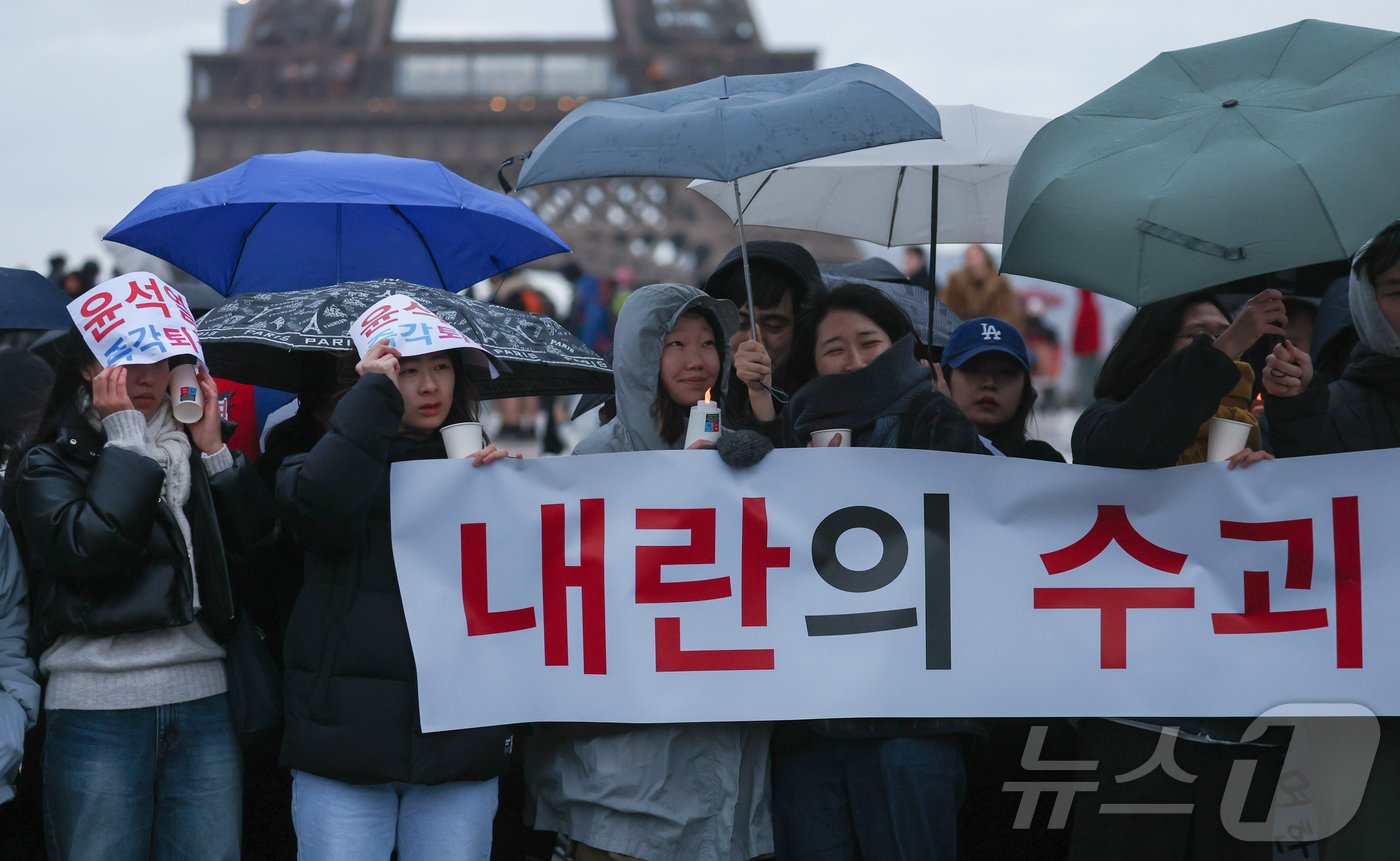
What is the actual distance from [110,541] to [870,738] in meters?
2.08

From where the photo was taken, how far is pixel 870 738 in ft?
14.0

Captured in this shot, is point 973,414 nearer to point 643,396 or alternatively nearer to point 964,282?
point 643,396

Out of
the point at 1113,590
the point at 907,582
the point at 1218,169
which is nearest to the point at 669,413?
the point at 907,582

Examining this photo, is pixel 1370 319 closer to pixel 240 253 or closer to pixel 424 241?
pixel 424 241

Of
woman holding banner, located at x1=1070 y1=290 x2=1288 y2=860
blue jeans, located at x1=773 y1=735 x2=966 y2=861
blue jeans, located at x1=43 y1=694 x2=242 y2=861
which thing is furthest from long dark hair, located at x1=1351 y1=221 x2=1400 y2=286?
blue jeans, located at x1=43 y1=694 x2=242 y2=861

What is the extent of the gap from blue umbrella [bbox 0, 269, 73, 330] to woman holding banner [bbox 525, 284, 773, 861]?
1.98 meters

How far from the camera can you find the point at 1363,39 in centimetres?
418

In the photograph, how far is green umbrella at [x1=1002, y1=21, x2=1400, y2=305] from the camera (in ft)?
12.1

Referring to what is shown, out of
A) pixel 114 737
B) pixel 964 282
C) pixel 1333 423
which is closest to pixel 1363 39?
pixel 1333 423

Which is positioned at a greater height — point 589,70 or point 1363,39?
point 589,70

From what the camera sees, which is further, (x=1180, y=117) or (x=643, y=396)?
(x=643, y=396)

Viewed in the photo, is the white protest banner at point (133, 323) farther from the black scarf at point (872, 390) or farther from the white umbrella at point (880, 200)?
the white umbrella at point (880, 200)

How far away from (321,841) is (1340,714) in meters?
2.80

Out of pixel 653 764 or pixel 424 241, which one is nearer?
pixel 653 764
